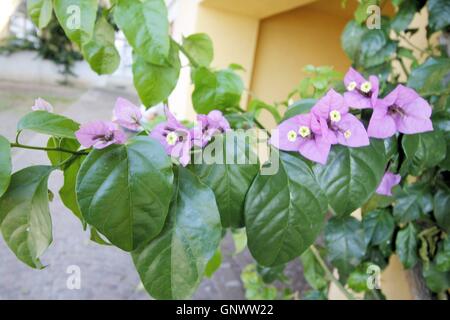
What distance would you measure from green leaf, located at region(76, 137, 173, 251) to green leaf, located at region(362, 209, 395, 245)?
23.4 inches

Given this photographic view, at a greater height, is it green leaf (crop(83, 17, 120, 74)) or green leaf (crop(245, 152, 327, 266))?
green leaf (crop(83, 17, 120, 74))

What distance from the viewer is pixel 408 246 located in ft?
2.52

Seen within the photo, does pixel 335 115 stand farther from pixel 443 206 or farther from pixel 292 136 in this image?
pixel 443 206

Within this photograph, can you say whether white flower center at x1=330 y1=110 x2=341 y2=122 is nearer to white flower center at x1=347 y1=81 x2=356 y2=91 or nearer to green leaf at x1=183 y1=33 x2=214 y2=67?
white flower center at x1=347 y1=81 x2=356 y2=91

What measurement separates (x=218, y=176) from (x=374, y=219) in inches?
22.0

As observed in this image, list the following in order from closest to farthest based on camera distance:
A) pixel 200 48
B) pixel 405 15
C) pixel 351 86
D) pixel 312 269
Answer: pixel 351 86 < pixel 200 48 < pixel 405 15 < pixel 312 269

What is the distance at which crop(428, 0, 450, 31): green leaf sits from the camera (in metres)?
0.68

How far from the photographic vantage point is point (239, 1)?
6.81 feet

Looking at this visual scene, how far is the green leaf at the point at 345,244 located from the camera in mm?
693

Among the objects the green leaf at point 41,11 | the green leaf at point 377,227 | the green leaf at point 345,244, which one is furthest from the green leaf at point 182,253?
the green leaf at point 377,227

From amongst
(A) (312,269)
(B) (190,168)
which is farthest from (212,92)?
(A) (312,269)

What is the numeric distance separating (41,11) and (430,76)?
0.53 metres


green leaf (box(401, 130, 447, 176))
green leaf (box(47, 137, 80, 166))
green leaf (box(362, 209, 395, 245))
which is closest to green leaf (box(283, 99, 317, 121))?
green leaf (box(401, 130, 447, 176))

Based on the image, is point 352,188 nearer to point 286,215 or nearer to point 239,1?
point 286,215
